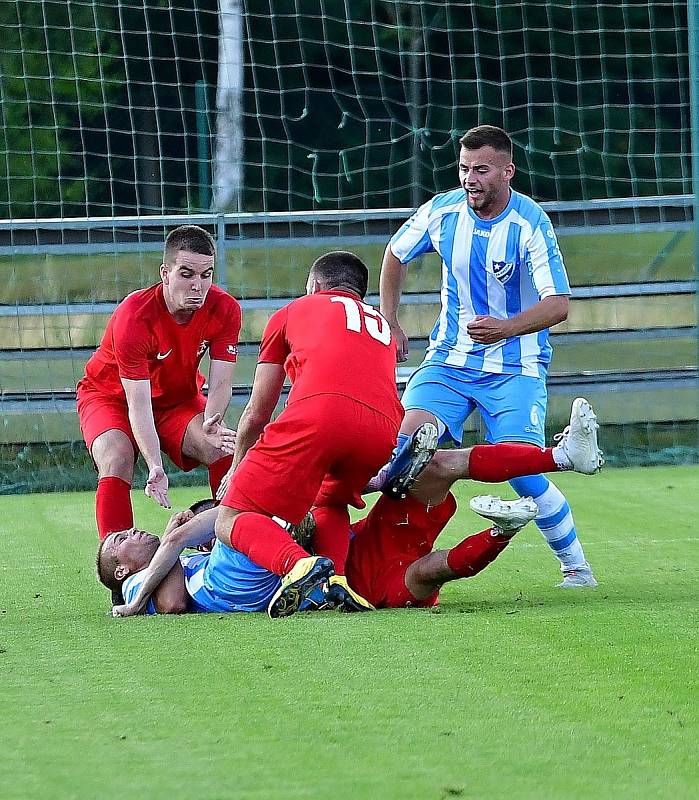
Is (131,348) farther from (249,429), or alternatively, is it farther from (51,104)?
(51,104)

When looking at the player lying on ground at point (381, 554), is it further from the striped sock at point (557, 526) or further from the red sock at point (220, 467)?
the red sock at point (220, 467)

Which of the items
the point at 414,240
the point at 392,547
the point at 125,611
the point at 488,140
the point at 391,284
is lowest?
the point at 125,611

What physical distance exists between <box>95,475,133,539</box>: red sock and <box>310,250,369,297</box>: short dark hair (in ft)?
4.06

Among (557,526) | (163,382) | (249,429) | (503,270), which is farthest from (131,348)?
(557,526)

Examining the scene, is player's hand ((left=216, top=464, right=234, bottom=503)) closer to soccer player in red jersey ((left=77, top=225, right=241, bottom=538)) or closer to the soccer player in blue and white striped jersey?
soccer player in red jersey ((left=77, top=225, right=241, bottom=538))

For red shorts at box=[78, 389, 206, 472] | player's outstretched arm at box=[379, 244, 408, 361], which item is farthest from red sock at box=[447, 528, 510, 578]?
red shorts at box=[78, 389, 206, 472]

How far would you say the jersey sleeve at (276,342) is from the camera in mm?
4297

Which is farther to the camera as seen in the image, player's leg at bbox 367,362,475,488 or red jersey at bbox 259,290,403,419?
player's leg at bbox 367,362,475,488

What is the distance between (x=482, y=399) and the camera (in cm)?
500

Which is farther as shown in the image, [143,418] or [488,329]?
[143,418]

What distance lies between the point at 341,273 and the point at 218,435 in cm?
107

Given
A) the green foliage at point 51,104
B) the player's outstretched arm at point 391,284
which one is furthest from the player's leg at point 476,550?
the green foliage at point 51,104

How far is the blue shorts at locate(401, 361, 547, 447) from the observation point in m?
4.91

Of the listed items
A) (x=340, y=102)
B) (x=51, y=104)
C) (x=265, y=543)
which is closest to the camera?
(x=265, y=543)
